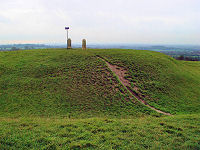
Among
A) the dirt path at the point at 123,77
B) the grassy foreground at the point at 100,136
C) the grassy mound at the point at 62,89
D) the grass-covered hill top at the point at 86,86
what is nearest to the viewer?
the grassy foreground at the point at 100,136

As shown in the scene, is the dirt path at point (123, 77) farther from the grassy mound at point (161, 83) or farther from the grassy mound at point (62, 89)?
the grassy mound at point (62, 89)

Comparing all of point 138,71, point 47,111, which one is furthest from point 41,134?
point 138,71

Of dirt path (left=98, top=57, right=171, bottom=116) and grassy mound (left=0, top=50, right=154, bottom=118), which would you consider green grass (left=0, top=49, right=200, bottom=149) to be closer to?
grassy mound (left=0, top=50, right=154, bottom=118)

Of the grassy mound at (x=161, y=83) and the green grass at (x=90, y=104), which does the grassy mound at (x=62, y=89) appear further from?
the grassy mound at (x=161, y=83)

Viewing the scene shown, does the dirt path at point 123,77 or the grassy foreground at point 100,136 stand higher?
the dirt path at point 123,77

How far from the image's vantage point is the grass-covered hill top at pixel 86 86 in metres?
12.3

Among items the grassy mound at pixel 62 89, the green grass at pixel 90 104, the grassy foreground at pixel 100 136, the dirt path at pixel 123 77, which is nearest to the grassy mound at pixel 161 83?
the green grass at pixel 90 104

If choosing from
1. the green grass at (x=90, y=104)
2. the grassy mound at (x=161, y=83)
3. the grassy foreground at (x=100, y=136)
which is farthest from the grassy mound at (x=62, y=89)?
the grassy foreground at (x=100, y=136)

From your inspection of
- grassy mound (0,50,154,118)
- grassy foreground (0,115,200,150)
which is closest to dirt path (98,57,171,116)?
grassy mound (0,50,154,118)

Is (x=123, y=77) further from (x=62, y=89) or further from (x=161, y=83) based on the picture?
(x=62, y=89)

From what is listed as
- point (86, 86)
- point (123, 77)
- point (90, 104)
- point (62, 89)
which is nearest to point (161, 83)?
point (123, 77)

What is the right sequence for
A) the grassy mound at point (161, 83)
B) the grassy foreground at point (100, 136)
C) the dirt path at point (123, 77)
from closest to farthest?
the grassy foreground at point (100, 136), the grassy mound at point (161, 83), the dirt path at point (123, 77)

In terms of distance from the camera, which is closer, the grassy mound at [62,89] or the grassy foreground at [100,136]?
the grassy foreground at [100,136]

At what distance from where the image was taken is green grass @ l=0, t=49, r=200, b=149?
655 centimetres
